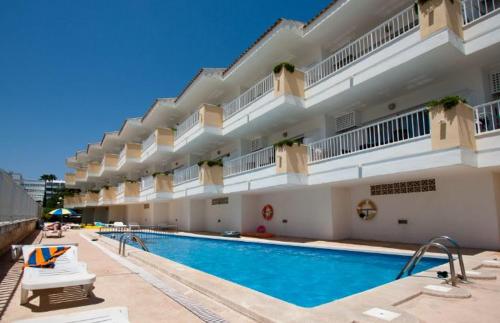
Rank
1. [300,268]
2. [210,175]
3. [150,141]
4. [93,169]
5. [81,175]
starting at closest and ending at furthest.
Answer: [300,268], [210,175], [150,141], [93,169], [81,175]

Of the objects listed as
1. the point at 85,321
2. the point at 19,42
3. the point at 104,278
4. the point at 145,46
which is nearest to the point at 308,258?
the point at 104,278

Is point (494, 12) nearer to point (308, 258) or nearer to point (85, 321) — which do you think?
point (308, 258)

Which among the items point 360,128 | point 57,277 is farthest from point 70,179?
point 57,277

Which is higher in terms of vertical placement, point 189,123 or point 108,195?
point 189,123

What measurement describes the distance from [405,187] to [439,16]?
20.7 feet

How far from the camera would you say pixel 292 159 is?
47.2ft

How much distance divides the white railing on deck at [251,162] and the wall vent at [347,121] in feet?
10.8

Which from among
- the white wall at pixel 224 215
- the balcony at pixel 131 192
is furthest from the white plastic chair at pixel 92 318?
the balcony at pixel 131 192

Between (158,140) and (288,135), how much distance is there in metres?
12.5

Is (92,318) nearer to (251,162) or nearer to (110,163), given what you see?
(251,162)

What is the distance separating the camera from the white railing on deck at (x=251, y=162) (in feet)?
54.6

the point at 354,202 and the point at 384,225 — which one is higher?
the point at 354,202

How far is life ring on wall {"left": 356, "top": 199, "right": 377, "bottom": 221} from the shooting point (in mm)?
14125

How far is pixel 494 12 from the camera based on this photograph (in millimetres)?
9578
